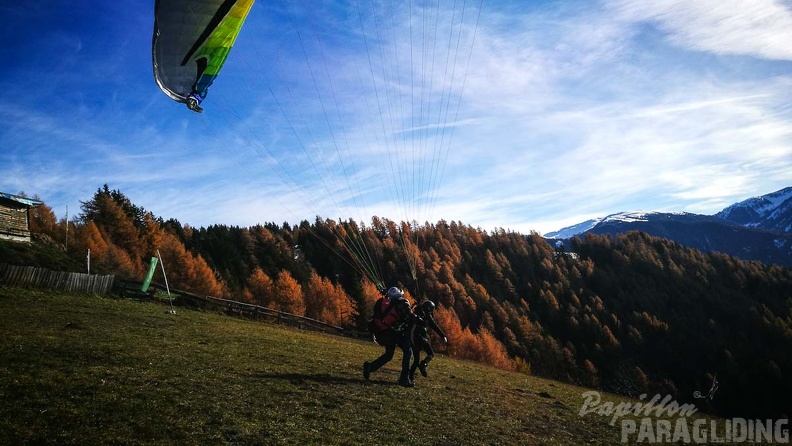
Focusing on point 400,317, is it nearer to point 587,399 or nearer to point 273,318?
point 587,399

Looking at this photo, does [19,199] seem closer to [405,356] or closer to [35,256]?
[35,256]

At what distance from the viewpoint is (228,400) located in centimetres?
863

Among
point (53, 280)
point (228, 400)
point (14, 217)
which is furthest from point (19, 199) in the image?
point (228, 400)

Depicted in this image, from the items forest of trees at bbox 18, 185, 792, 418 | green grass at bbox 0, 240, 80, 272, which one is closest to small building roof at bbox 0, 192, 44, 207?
Result: green grass at bbox 0, 240, 80, 272

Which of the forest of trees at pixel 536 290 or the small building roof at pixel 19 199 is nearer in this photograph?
the small building roof at pixel 19 199

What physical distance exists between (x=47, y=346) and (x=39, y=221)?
8137cm

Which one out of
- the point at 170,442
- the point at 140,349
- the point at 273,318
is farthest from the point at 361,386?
the point at 273,318

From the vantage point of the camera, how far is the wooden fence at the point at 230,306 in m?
32.8

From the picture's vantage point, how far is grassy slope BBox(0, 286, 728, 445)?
6719 mm

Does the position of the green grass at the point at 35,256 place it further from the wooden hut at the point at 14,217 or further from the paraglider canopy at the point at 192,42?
the paraglider canopy at the point at 192,42

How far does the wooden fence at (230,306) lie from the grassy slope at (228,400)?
17.5 metres

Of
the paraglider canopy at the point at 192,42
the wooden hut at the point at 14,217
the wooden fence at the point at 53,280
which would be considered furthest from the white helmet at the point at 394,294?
the wooden hut at the point at 14,217

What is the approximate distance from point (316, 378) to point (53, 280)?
26.4 metres

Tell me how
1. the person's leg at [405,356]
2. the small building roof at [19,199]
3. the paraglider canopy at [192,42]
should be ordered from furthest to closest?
the small building roof at [19,199], the person's leg at [405,356], the paraglider canopy at [192,42]
